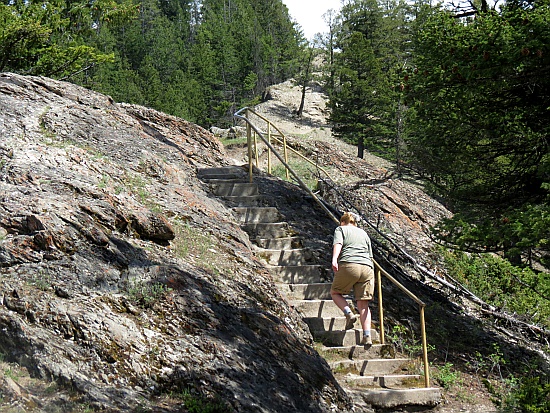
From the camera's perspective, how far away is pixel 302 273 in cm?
888

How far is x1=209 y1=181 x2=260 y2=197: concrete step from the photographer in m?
10.8

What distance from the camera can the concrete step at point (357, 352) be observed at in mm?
7426

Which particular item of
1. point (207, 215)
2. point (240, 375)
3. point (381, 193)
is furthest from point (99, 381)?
point (381, 193)

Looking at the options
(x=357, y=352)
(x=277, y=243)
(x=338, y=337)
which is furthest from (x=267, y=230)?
(x=357, y=352)

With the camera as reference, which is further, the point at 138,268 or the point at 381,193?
the point at 381,193

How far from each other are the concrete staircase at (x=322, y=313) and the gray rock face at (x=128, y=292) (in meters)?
0.50

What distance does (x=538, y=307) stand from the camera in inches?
449

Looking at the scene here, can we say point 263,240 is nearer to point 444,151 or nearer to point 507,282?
point 444,151

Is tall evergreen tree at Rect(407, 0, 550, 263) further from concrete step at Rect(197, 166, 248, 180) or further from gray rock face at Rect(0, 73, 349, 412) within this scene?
gray rock face at Rect(0, 73, 349, 412)

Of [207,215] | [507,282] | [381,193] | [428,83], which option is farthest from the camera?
[381,193]

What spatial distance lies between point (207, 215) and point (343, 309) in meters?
2.85

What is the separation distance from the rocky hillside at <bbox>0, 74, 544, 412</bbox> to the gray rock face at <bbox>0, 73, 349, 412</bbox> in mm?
18

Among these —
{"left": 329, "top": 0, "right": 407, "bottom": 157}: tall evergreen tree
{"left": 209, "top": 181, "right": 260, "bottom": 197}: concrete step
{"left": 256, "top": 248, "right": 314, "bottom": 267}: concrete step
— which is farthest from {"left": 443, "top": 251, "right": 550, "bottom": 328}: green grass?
{"left": 329, "top": 0, "right": 407, "bottom": 157}: tall evergreen tree

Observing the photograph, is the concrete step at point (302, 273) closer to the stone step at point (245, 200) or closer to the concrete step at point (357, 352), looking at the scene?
the concrete step at point (357, 352)
